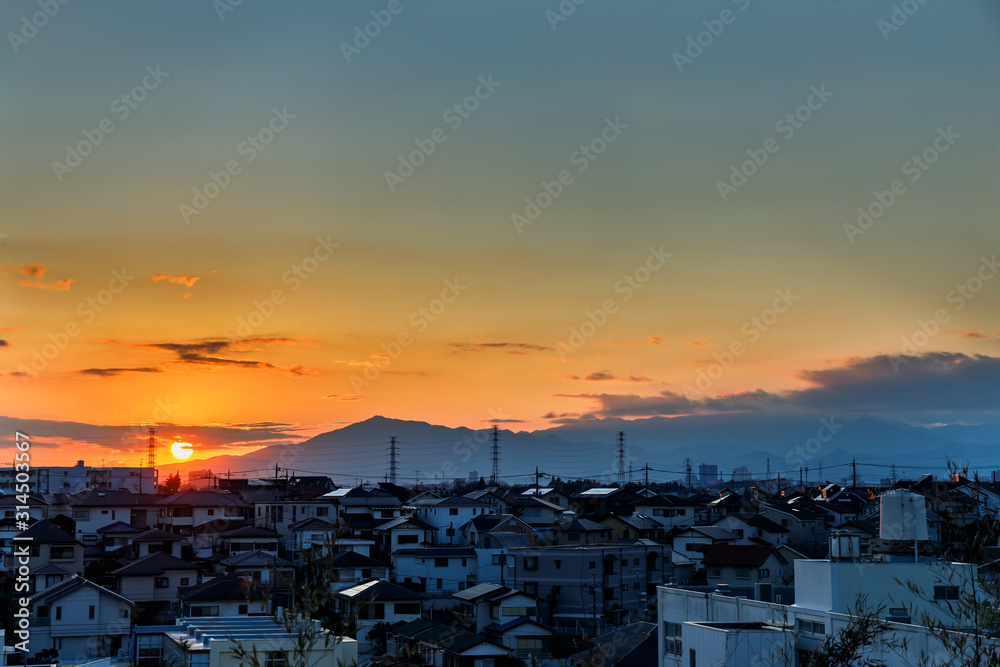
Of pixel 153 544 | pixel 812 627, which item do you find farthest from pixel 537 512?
pixel 812 627

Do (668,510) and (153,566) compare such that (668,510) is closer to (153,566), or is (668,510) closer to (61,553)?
(153,566)

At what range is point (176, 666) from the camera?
685 inches

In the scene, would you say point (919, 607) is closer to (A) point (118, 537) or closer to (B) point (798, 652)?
(B) point (798, 652)

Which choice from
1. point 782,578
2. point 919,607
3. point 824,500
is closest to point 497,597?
point 782,578

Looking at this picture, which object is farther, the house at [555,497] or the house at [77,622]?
the house at [555,497]

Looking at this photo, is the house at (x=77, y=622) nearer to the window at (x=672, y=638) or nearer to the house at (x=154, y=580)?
the house at (x=154, y=580)

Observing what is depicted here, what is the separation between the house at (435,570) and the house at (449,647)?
30.6ft

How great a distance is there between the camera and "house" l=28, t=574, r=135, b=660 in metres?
27.5

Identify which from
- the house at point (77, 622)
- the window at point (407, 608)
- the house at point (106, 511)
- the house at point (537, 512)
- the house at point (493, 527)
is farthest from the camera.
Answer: the house at point (537, 512)

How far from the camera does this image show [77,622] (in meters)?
27.8

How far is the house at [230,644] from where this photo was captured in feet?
32.9

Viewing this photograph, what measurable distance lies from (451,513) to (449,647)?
2230 cm

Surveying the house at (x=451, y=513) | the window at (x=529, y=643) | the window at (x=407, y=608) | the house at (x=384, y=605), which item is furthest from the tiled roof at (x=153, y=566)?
the house at (x=451, y=513)

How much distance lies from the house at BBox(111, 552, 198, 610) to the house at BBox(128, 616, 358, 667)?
977cm
